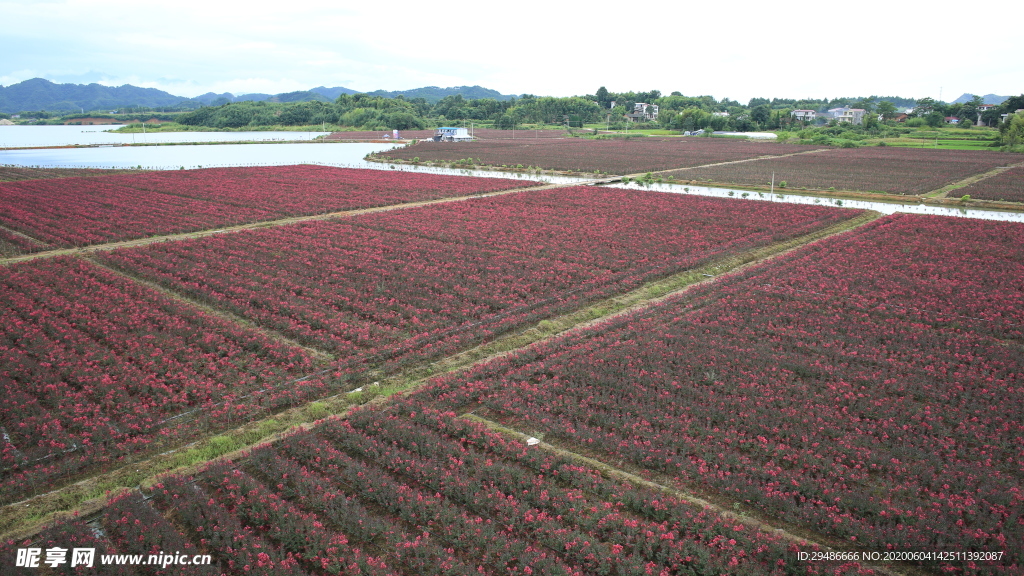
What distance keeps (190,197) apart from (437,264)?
19492 millimetres

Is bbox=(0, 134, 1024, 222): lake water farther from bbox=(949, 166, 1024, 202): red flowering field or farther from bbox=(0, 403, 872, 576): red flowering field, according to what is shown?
bbox=(0, 403, 872, 576): red flowering field

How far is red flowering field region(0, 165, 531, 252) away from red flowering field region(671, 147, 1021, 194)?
16364mm

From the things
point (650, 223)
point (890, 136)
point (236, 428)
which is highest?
point (890, 136)

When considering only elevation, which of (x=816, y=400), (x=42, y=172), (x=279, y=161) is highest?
(x=279, y=161)

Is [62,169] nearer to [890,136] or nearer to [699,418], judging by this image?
[699,418]

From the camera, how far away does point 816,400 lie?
983 cm

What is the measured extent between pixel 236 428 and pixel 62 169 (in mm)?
46877

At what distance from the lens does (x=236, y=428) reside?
30.8 feet

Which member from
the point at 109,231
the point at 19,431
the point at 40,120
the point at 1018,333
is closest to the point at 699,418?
the point at 1018,333

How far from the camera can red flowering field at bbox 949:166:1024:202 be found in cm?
3212

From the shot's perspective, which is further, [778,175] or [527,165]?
[527,165]

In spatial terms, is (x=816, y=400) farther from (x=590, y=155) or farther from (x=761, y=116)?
(x=761, y=116)

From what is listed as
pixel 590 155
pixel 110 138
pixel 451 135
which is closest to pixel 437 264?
pixel 590 155

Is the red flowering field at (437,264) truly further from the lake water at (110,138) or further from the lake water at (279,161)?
the lake water at (110,138)
